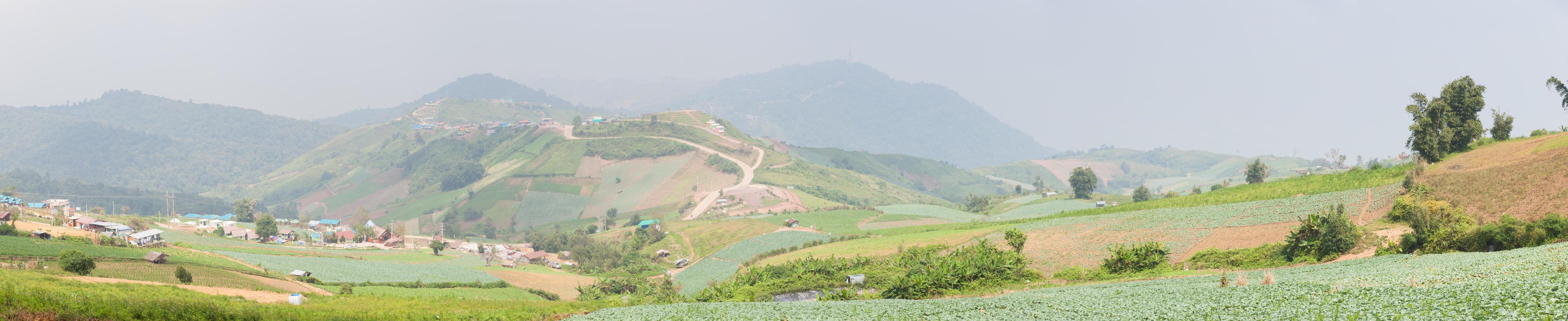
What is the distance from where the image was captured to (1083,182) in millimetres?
129500

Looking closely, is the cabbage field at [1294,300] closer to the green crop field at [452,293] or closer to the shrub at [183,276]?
the green crop field at [452,293]

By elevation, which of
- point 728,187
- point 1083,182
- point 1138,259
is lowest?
point 1138,259

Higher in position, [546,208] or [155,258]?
[546,208]

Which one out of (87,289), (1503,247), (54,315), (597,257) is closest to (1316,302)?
(1503,247)

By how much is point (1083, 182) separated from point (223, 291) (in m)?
123

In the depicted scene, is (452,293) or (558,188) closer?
(452,293)

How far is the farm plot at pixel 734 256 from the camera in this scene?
7438cm

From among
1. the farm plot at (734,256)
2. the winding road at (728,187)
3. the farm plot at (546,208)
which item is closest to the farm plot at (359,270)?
the farm plot at (734,256)

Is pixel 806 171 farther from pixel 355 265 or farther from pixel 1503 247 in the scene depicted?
pixel 1503 247

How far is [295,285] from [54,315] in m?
30.3

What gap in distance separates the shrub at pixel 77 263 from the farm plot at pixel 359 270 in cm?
1807

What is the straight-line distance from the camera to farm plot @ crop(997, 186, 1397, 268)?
42375 mm

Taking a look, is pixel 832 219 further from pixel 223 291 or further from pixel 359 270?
pixel 223 291

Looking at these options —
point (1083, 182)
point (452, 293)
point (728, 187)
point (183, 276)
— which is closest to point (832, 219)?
point (1083, 182)
